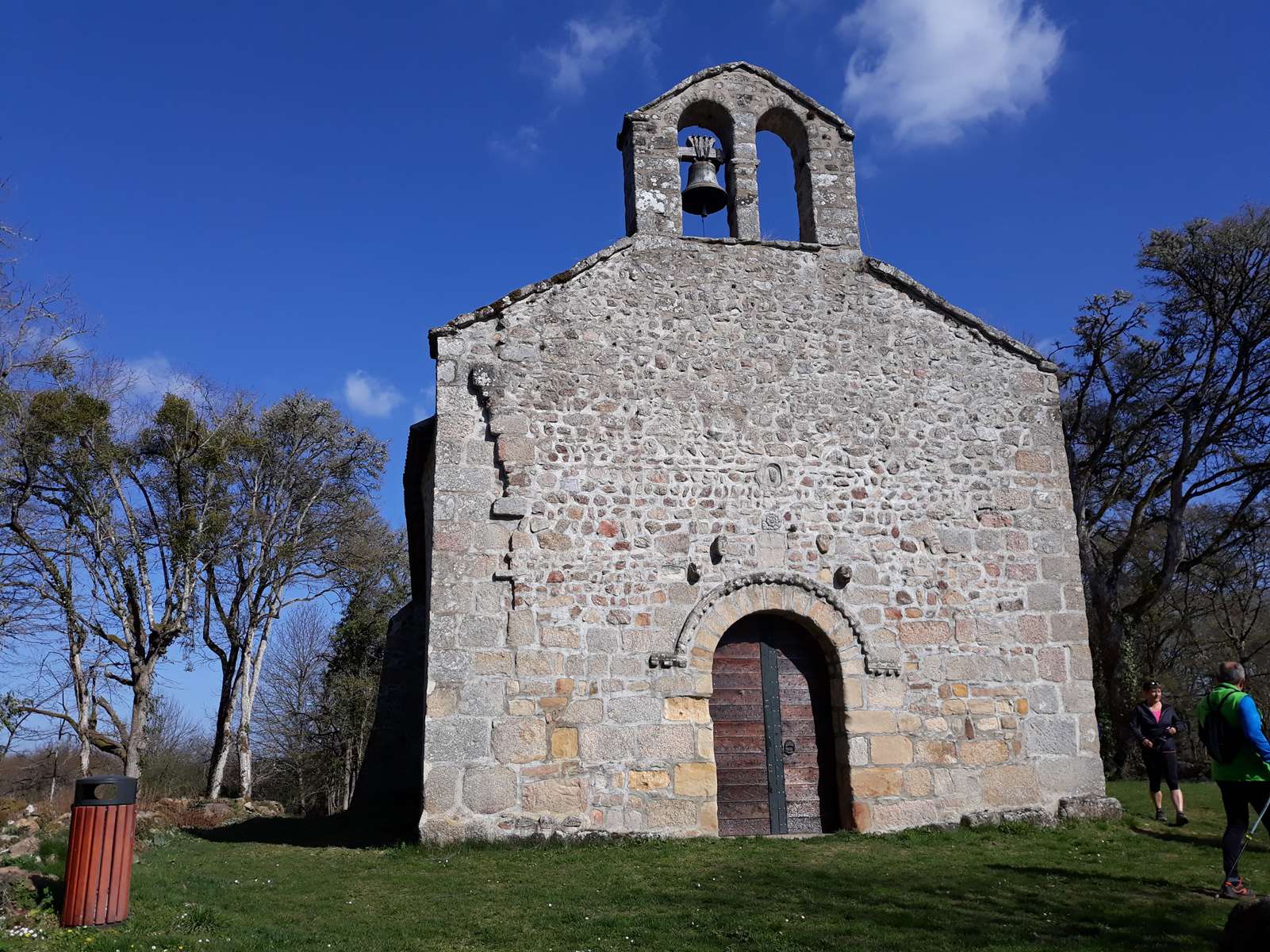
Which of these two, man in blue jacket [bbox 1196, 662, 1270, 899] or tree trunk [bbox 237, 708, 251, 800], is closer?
man in blue jacket [bbox 1196, 662, 1270, 899]

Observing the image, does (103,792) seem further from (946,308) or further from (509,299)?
(946,308)

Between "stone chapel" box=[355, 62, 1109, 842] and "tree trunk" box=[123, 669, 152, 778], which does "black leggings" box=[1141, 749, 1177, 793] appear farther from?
"tree trunk" box=[123, 669, 152, 778]

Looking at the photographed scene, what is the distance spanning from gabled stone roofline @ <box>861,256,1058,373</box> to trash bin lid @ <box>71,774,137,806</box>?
940 centimetres

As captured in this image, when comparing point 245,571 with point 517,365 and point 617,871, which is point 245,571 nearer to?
point 517,365

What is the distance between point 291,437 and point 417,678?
46.6ft

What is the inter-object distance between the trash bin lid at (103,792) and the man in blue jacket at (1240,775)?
7.57m

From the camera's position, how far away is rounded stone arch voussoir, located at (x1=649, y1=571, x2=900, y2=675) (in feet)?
33.2

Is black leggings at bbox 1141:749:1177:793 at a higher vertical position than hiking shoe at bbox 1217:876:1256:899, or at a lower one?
higher

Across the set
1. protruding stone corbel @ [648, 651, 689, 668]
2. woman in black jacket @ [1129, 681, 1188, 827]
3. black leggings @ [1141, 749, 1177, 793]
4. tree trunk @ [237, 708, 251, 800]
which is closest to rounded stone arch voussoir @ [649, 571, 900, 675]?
protruding stone corbel @ [648, 651, 689, 668]

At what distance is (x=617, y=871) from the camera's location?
8055mm

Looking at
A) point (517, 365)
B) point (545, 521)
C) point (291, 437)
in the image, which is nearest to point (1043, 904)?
point (545, 521)

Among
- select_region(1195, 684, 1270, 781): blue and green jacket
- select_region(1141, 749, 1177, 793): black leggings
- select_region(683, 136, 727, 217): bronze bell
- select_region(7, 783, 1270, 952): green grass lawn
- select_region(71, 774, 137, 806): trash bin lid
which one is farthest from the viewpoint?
select_region(683, 136, 727, 217): bronze bell

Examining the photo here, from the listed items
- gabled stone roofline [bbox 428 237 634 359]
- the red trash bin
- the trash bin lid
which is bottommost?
the red trash bin

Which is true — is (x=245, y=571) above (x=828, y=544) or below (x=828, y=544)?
above
